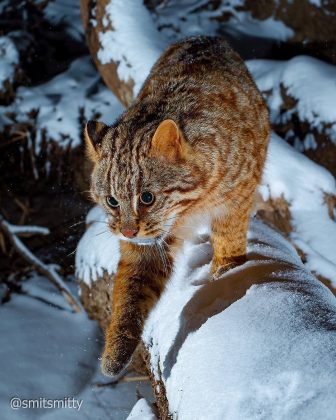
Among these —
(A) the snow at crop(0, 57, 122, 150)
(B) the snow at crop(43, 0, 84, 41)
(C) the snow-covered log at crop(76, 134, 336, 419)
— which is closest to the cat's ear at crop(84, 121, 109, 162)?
(C) the snow-covered log at crop(76, 134, 336, 419)

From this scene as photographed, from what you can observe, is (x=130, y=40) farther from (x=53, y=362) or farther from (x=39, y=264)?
(x=53, y=362)

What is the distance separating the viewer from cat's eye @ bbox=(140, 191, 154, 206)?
259cm

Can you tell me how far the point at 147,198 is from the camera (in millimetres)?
2594

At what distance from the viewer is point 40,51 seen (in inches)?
286

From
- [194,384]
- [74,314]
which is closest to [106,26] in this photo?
[74,314]

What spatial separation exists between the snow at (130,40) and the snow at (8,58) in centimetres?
136

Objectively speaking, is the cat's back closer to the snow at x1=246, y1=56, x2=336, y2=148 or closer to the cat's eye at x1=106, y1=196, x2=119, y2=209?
the cat's eye at x1=106, y1=196, x2=119, y2=209

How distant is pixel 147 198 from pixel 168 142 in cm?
28

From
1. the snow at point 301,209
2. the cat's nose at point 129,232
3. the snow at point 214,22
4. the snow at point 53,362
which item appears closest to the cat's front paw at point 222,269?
the cat's nose at point 129,232

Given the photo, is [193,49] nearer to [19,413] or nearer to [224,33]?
[19,413]

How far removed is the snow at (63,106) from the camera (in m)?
6.16

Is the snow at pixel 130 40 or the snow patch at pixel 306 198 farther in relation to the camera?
the snow at pixel 130 40

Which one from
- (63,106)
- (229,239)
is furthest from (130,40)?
(229,239)

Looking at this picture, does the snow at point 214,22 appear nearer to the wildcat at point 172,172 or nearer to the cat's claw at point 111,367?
the wildcat at point 172,172
